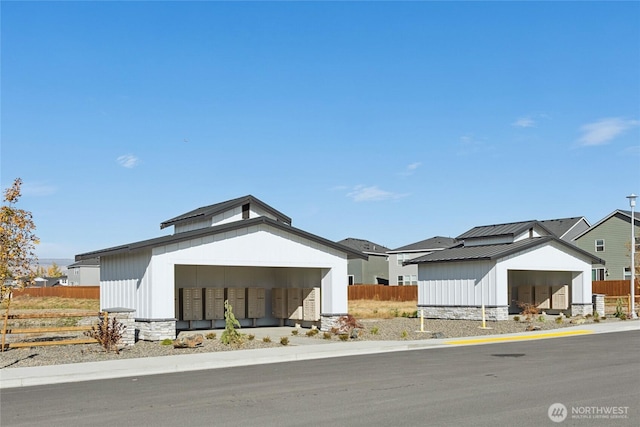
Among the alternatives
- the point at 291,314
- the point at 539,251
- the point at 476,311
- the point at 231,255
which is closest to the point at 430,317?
the point at 476,311

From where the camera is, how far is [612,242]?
67750mm

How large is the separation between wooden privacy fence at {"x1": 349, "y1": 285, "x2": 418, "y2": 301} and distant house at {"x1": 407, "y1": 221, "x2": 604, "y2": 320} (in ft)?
75.8

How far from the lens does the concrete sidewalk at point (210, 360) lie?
621 inches

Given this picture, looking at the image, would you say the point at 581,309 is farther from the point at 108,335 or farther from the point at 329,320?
the point at 108,335

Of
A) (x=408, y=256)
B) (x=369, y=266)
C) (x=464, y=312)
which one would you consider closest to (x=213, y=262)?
(x=464, y=312)

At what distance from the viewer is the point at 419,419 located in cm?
1037

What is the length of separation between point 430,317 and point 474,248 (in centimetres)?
478

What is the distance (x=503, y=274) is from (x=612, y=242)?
36.8 m

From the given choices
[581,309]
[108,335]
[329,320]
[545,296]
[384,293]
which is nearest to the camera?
[108,335]

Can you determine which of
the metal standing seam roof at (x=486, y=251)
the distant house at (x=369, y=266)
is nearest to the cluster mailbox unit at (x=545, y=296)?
the metal standing seam roof at (x=486, y=251)

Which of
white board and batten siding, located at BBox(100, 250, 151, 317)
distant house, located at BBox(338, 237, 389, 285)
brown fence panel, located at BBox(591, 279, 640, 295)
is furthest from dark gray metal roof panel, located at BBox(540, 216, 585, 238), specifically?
white board and batten siding, located at BBox(100, 250, 151, 317)

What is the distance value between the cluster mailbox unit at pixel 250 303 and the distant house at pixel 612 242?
147 ft

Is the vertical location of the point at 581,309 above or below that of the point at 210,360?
below

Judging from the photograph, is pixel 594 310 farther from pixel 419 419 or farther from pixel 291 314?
pixel 419 419
